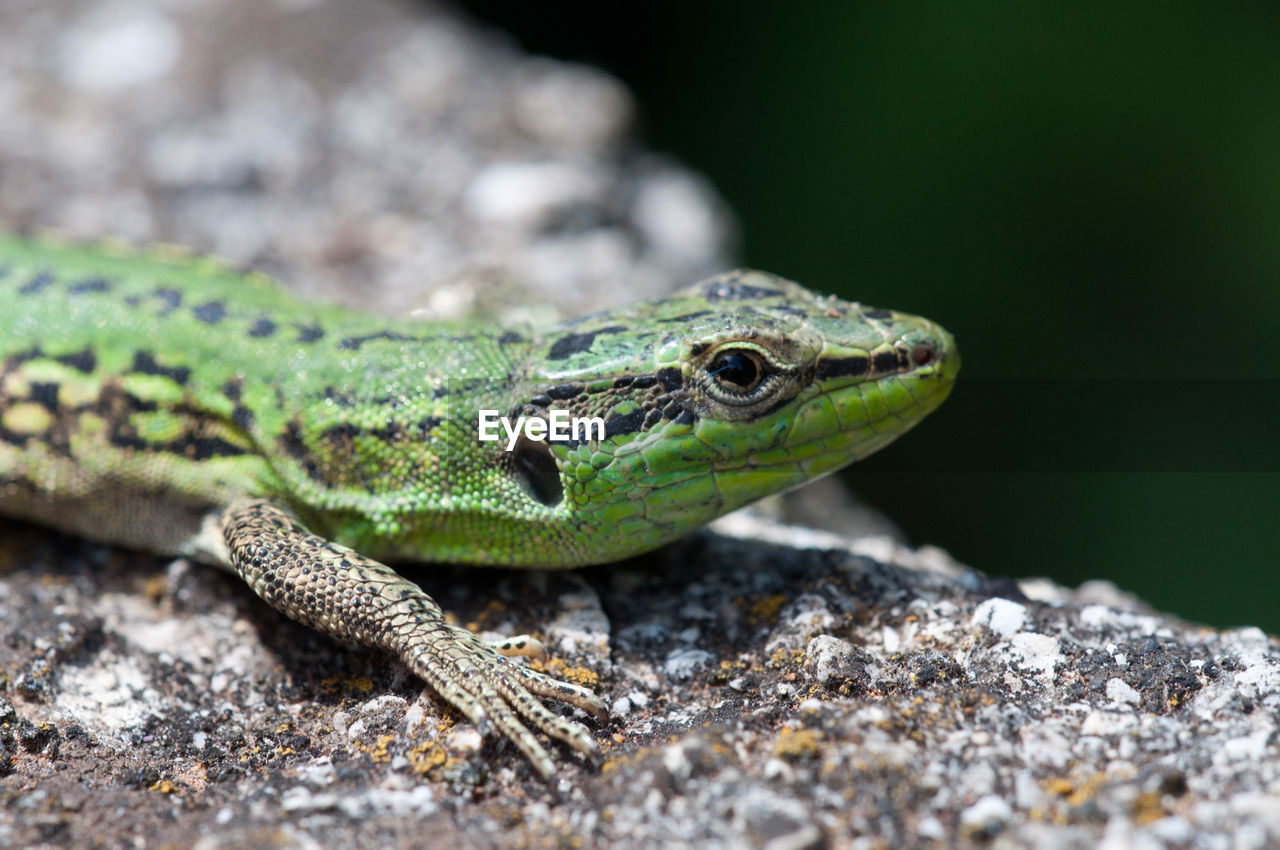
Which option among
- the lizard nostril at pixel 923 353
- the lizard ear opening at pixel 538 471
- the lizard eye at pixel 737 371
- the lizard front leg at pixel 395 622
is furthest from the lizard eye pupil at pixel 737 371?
the lizard front leg at pixel 395 622

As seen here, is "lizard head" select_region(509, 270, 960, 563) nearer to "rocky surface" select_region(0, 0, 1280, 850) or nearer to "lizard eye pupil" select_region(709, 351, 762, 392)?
"lizard eye pupil" select_region(709, 351, 762, 392)

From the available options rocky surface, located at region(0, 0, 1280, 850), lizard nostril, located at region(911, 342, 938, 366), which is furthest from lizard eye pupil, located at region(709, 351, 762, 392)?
rocky surface, located at region(0, 0, 1280, 850)

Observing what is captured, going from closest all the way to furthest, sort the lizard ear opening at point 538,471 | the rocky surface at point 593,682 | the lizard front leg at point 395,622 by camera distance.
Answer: the rocky surface at point 593,682 → the lizard front leg at point 395,622 → the lizard ear opening at point 538,471

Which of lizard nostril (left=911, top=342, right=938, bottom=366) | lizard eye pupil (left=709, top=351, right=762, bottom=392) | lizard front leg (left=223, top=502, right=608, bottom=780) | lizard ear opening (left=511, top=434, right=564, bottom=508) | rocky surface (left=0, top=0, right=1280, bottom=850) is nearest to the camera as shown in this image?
rocky surface (left=0, top=0, right=1280, bottom=850)

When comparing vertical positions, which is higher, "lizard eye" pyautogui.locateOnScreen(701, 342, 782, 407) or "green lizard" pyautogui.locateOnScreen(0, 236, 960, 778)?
"lizard eye" pyautogui.locateOnScreen(701, 342, 782, 407)

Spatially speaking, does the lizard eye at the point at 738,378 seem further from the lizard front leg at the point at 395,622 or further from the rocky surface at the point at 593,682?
the lizard front leg at the point at 395,622
